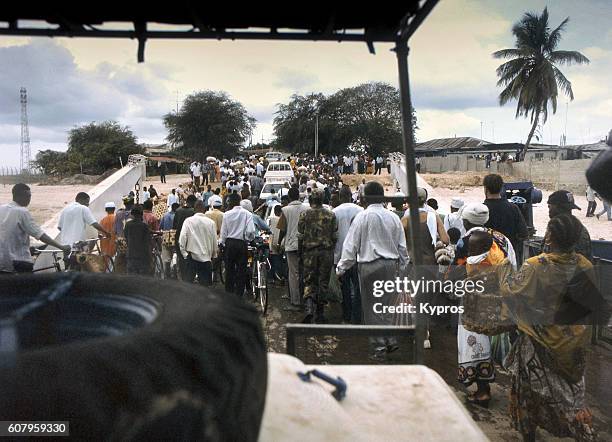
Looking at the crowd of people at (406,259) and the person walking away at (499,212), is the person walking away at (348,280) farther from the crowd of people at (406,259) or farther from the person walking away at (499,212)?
the person walking away at (499,212)

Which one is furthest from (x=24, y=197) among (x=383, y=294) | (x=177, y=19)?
(x=177, y=19)

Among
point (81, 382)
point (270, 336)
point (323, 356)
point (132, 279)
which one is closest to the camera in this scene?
point (81, 382)

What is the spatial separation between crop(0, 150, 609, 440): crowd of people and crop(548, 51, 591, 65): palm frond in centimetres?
3261

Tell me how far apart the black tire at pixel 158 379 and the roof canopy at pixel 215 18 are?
0.98 m

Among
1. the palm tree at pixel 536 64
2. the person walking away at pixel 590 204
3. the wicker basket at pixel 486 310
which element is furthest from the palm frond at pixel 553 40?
the wicker basket at pixel 486 310

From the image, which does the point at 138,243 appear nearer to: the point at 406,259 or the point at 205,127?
the point at 406,259

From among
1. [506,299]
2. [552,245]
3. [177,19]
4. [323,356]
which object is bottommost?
[323,356]

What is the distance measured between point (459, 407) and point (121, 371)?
1.13 metres

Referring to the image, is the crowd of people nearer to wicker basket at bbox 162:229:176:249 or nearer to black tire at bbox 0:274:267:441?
wicker basket at bbox 162:229:176:249

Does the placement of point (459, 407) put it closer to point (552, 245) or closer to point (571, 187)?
point (552, 245)

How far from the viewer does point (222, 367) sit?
128 centimetres

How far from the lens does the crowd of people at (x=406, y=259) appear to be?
353 centimetres

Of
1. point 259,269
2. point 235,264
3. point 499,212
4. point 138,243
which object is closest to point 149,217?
point 138,243

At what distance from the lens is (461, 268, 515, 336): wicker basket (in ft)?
13.3
